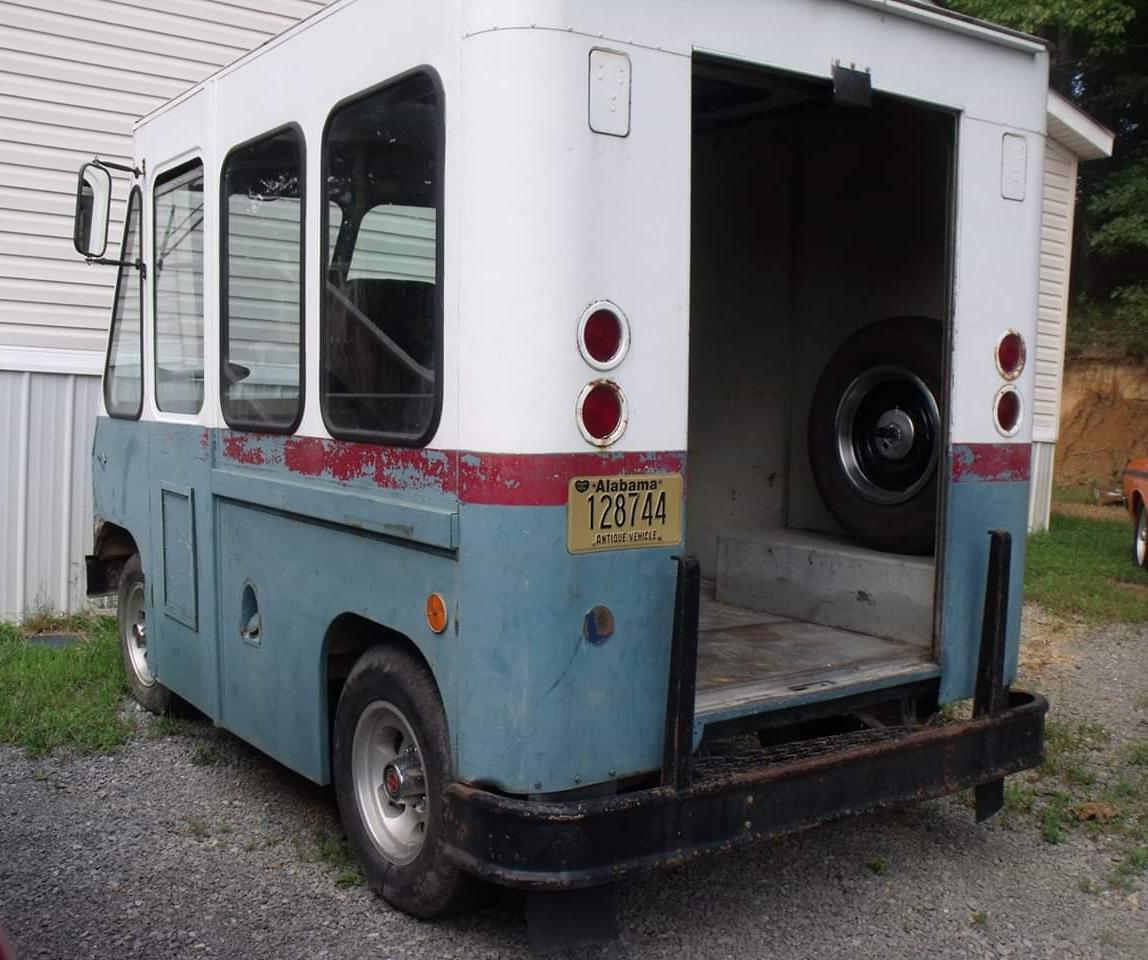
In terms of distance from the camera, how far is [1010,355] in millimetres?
4078

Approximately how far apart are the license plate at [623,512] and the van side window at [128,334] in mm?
2961

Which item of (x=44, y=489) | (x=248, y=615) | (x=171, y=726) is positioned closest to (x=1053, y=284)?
(x=44, y=489)

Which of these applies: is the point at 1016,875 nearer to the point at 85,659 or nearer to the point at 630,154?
the point at 630,154

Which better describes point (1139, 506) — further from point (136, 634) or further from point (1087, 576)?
point (136, 634)

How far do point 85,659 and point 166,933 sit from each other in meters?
3.15

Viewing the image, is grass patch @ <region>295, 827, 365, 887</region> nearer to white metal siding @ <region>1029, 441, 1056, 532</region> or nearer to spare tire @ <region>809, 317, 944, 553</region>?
spare tire @ <region>809, 317, 944, 553</region>

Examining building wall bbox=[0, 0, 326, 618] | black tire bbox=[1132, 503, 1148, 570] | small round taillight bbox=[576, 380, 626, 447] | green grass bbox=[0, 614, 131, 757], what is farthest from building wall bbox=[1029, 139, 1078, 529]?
small round taillight bbox=[576, 380, 626, 447]

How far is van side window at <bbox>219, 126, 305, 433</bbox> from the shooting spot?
408cm

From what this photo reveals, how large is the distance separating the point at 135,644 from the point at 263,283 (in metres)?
2.40

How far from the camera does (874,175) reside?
4918 mm

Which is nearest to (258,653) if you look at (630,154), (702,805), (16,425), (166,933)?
(166,933)

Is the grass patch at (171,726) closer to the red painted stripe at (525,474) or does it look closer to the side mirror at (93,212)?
the side mirror at (93,212)

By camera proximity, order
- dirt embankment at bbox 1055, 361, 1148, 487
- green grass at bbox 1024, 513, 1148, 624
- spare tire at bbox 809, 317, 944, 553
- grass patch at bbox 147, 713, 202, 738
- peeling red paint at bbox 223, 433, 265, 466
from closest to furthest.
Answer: peeling red paint at bbox 223, 433, 265, 466, spare tire at bbox 809, 317, 944, 553, grass patch at bbox 147, 713, 202, 738, green grass at bbox 1024, 513, 1148, 624, dirt embankment at bbox 1055, 361, 1148, 487

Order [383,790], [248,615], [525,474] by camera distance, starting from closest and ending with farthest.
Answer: [525,474], [383,790], [248,615]
